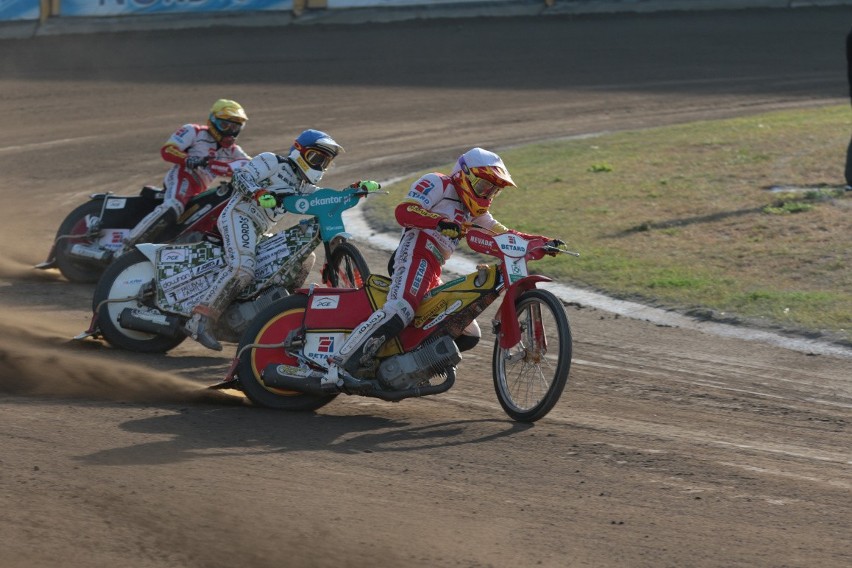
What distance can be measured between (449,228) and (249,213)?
8.60 ft

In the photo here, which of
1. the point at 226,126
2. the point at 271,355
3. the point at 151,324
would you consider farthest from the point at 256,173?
the point at 226,126

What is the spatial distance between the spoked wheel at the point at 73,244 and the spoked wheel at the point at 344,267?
3.75 m

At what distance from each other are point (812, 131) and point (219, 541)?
16.3 metres

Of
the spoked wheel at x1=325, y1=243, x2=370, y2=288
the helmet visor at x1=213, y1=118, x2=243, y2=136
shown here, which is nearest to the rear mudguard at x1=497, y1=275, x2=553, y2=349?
the spoked wheel at x1=325, y1=243, x2=370, y2=288

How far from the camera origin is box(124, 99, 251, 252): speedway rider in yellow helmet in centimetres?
1273

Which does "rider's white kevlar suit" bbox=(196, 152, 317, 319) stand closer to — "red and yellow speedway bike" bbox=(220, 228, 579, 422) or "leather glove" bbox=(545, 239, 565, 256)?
"red and yellow speedway bike" bbox=(220, 228, 579, 422)

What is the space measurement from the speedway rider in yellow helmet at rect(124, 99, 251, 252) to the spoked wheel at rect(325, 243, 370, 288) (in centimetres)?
297

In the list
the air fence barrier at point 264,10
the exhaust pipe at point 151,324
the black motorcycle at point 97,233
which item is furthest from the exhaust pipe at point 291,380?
the air fence barrier at point 264,10

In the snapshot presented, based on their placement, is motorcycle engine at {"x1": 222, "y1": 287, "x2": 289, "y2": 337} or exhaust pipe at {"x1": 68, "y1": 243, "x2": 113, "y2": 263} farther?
exhaust pipe at {"x1": 68, "y1": 243, "x2": 113, "y2": 263}

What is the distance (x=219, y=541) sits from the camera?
231 inches

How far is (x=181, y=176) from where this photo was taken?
1290 centimetres

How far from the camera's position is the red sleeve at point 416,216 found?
8.37 metres

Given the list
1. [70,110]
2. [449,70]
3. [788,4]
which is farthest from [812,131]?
[70,110]

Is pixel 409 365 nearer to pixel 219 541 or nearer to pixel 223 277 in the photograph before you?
pixel 223 277
